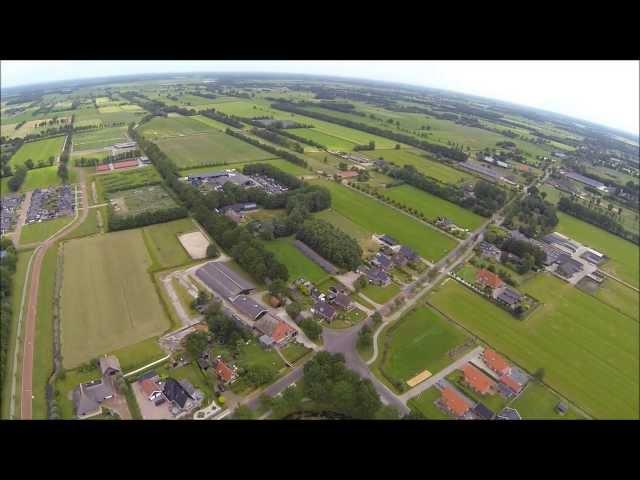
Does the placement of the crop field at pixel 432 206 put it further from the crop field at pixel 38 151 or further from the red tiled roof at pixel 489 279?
the crop field at pixel 38 151

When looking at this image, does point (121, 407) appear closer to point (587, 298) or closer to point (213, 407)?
point (213, 407)

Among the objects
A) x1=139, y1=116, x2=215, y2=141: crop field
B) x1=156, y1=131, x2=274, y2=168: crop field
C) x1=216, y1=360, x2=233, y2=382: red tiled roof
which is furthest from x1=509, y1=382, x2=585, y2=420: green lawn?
x1=139, y1=116, x2=215, y2=141: crop field

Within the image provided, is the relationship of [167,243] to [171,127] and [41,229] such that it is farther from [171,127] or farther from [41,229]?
[171,127]

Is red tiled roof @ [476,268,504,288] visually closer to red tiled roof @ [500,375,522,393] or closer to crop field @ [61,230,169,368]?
red tiled roof @ [500,375,522,393]

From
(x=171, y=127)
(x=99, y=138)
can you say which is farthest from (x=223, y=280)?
(x=171, y=127)

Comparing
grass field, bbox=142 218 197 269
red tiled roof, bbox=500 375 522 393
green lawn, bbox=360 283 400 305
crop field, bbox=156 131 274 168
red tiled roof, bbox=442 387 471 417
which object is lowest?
red tiled roof, bbox=500 375 522 393
